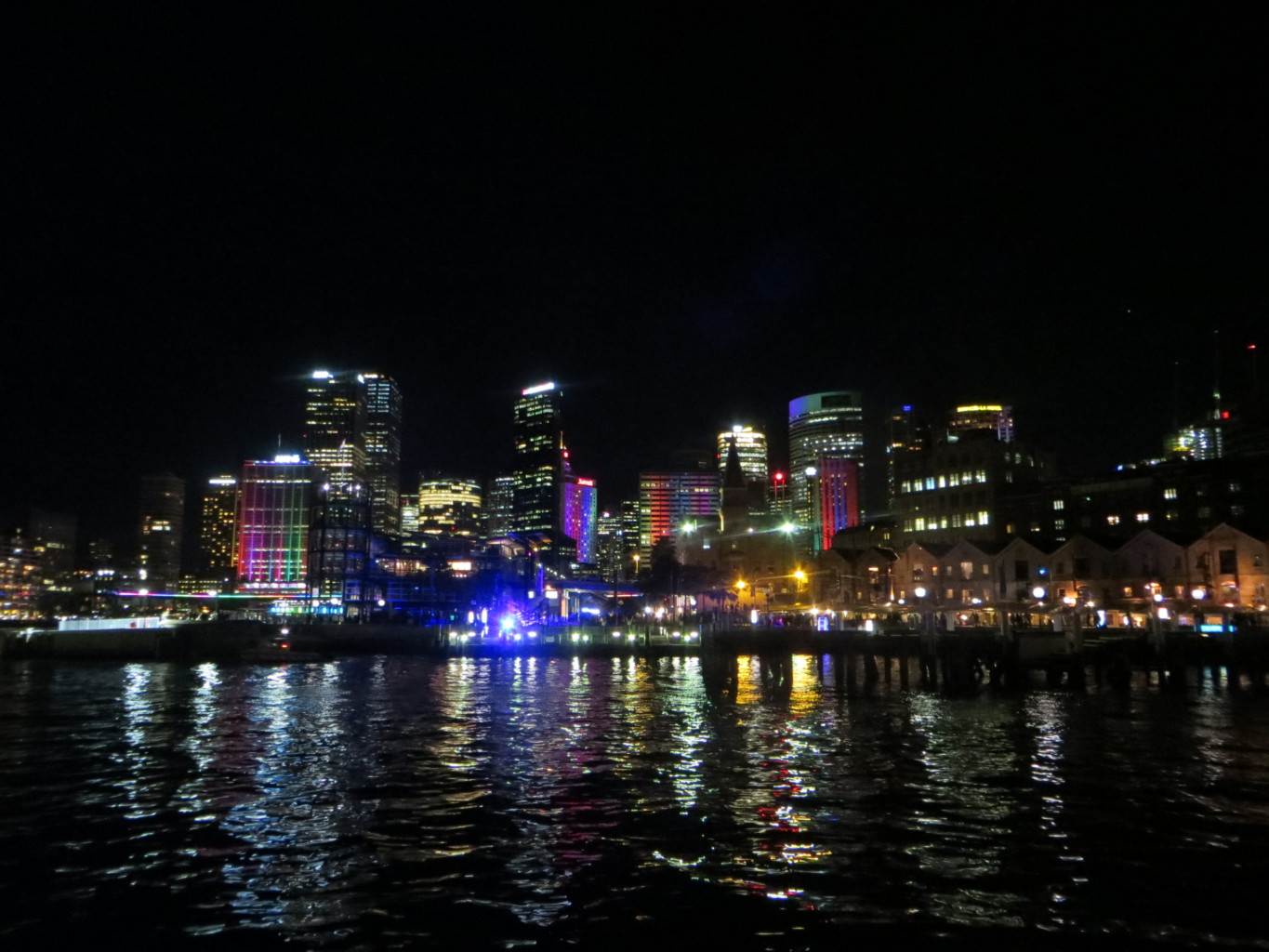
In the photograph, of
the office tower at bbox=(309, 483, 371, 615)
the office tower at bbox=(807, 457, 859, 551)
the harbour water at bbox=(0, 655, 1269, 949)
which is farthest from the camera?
the office tower at bbox=(807, 457, 859, 551)

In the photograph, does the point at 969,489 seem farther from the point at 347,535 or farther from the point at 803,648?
the point at 347,535

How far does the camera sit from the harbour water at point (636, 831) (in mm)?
12375

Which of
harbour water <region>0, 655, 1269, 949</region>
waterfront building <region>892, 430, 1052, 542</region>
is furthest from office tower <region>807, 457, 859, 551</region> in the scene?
harbour water <region>0, 655, 1269, 949</region>

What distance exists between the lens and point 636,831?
17359 mm


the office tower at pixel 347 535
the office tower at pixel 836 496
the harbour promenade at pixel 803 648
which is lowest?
the harbour promenade at pixel 803 648

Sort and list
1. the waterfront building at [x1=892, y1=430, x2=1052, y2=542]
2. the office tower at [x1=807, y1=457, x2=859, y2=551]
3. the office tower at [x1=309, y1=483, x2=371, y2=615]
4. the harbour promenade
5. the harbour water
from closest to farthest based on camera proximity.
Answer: the harbour water < the harbour promenade < the waterfront building at [x1=892, y1=430, x2=1052, y2=542] < the office tower at [x1=309, y1=483, x2=371, y2=615] < the office tower at [x1=807, y1=457, x2=859, y2=551]

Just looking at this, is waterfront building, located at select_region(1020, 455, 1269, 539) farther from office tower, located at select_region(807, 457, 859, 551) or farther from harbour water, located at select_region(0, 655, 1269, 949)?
office tower, located at select_region(807, 457, 859, 551)

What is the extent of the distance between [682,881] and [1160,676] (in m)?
47.1

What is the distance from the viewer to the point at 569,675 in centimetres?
6206

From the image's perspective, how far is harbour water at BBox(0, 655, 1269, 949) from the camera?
12375 millimetres

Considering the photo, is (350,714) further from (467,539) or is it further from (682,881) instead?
(467,539)

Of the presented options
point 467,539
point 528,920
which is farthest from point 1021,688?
point 467,539

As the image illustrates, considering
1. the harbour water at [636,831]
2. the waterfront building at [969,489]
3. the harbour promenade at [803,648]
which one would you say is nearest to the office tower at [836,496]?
the waterfront building at [969,489]

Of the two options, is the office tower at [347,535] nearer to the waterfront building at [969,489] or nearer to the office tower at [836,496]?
the waterfront building at [969,489]
